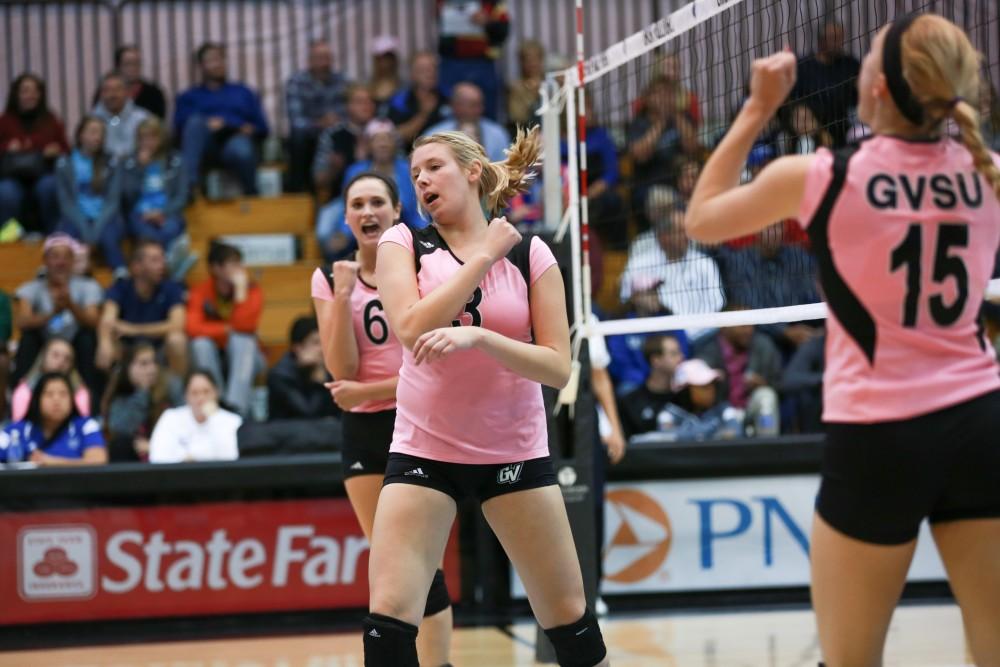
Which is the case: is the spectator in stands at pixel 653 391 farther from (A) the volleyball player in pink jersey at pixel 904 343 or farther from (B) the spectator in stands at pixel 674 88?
(A) the volleyball player in pink jersey at pixel 904 343

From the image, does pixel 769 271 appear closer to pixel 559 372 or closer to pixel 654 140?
pixel 654 140

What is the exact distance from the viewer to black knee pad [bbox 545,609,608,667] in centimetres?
392

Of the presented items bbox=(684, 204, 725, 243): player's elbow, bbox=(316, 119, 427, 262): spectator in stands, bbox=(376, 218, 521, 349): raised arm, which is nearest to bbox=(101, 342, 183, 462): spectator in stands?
bbox=(316, 119, 427, 262): spectator in stands

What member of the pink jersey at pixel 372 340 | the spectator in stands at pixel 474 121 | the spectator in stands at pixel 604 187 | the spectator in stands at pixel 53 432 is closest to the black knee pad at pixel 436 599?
the pink jersey at pixel 372 340

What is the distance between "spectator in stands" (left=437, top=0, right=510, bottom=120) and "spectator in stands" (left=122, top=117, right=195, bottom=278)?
258 centimetres

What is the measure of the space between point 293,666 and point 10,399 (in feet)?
12.9

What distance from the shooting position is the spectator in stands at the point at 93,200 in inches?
429

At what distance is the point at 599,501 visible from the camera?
7574 mm

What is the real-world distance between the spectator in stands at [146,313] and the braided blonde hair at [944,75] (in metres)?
7.53

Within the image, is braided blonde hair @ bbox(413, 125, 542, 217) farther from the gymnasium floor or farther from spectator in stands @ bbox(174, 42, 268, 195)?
spectator in stands @ bbox(174, 42, 268, 195)

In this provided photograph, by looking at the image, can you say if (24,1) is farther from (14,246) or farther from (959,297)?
(959,297)

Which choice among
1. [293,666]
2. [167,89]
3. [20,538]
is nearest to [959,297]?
[293,666]

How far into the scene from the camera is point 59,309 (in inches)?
387

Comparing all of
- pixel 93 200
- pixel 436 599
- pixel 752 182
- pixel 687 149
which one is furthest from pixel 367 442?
pixel 93 200
